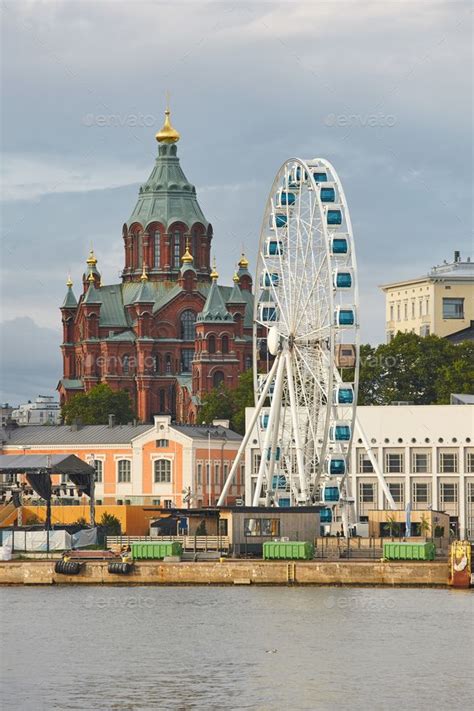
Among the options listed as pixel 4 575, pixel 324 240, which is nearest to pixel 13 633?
pixel 4 575

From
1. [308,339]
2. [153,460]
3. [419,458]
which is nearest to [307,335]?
[308,339]

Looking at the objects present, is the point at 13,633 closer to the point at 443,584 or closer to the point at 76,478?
the point at 443,584

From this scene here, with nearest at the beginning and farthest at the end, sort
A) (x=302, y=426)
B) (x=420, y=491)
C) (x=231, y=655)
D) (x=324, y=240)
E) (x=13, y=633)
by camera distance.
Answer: (x=231, y=655)
(x=13, y=633)
(x=324, y=240)
(x=302, y=426)
(x=420, y=491)

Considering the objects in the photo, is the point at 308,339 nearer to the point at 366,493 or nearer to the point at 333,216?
the point at 333,216

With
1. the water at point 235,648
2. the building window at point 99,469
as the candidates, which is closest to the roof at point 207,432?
the building window at point 99,469

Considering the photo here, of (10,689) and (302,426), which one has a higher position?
(302,426)

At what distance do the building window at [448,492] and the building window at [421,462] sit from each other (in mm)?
1380

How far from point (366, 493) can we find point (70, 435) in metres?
34.3

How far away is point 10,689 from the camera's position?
232ft

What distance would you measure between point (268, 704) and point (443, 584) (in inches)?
1132

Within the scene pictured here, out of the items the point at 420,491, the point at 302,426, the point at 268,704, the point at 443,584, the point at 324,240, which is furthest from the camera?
the point at 420,491

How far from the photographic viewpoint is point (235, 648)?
79625 mm

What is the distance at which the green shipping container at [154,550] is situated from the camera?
101938 mm

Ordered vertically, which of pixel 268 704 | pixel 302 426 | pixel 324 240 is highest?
pixel 324 240
